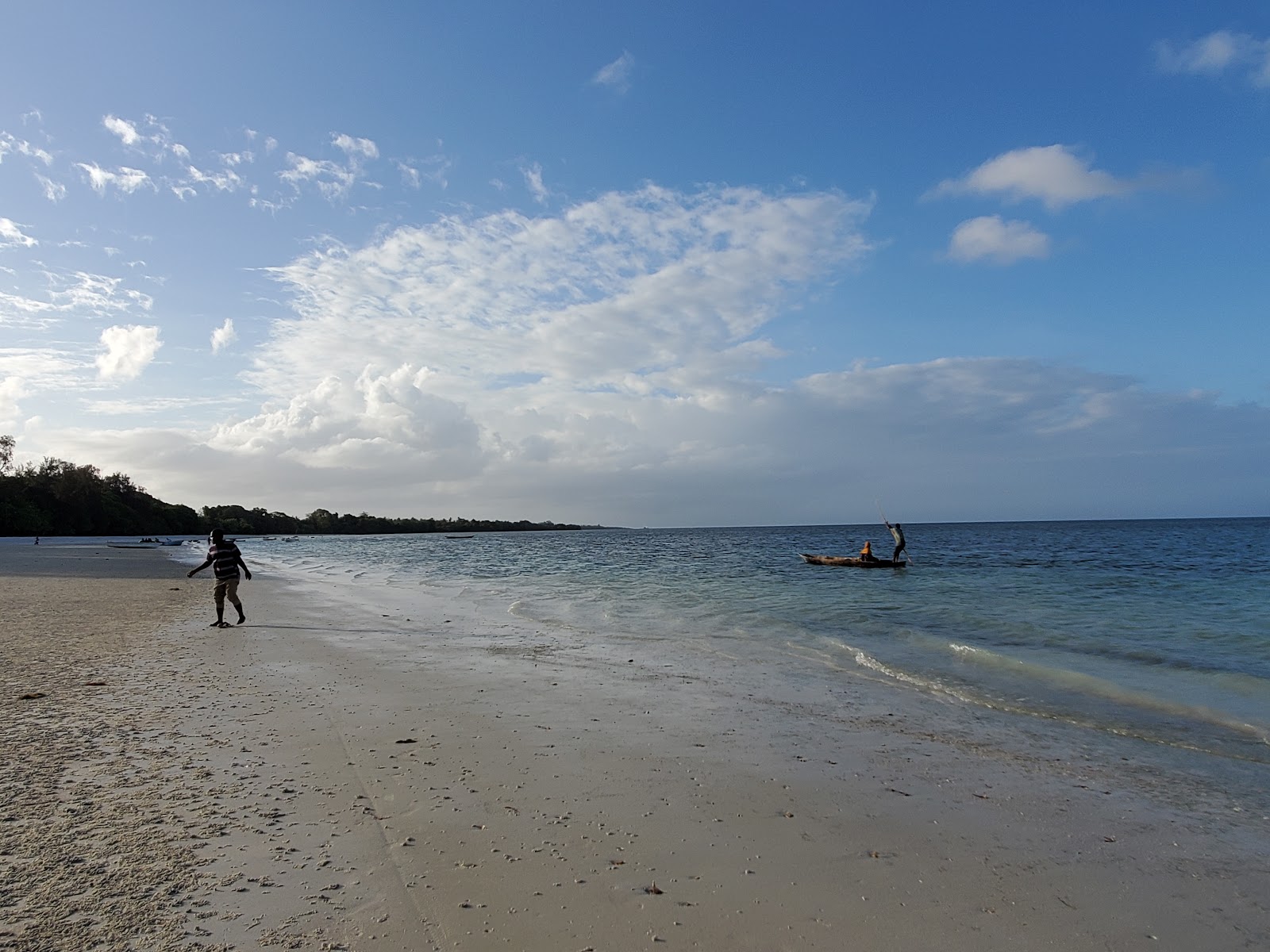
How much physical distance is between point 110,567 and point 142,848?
37.5 metres

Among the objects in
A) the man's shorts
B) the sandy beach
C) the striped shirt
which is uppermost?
the striped shirt

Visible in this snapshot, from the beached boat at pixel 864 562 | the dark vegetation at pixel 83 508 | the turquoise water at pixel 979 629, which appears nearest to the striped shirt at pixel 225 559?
the turquoise water at pixel 979 629

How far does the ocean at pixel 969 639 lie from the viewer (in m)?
8.37

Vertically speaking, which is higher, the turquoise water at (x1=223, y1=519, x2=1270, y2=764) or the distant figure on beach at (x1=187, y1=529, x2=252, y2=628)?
the distant figure on beach at (x1=187, y1=529, x2=252, y2=628)

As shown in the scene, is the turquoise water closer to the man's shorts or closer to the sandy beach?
the sandy beach

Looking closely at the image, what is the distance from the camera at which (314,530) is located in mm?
173125

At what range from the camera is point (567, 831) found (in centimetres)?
479

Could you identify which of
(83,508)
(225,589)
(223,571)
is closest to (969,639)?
(223,571)

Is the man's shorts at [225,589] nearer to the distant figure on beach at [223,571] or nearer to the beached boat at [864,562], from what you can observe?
the distant figure on beach at [223,571]

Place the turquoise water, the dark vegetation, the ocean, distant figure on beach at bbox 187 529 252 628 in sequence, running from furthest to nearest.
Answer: the dark vegetation < distant figure on beach at bbox 187 529 252 628 < the turquoise water < the ocean

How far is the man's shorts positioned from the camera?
606 inches

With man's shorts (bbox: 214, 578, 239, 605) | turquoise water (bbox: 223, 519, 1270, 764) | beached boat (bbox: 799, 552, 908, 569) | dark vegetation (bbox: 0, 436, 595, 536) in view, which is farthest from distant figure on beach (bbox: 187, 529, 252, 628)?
dark vegetation (bbox: 0, 436, 595, 536)

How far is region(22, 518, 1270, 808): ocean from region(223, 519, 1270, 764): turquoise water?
0.06 m

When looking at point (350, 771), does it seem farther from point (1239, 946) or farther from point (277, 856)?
point (1239, 946)
